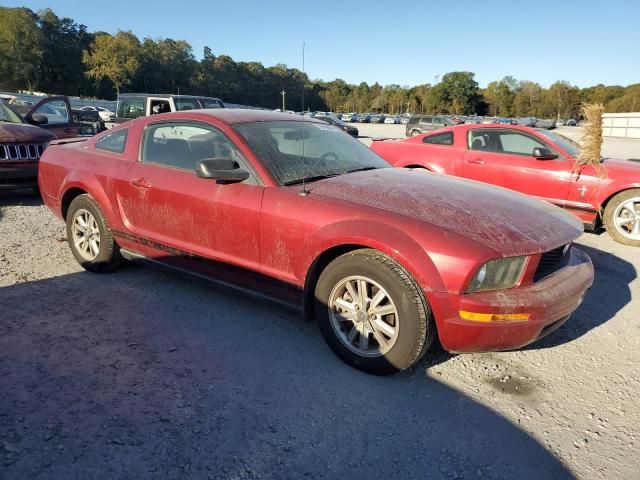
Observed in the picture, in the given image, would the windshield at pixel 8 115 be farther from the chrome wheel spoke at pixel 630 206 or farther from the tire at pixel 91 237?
the chrome wheel spoke at pixel 630 206

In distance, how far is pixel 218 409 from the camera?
2.41 metres

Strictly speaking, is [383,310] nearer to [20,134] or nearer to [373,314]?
[373,314]

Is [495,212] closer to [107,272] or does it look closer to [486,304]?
[486,304]

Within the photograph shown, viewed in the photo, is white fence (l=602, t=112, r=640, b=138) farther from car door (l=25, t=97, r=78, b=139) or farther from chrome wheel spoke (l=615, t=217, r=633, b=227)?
car door (l=25, t=97, r=78, b=139)

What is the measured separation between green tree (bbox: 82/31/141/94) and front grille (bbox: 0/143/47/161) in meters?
66.8

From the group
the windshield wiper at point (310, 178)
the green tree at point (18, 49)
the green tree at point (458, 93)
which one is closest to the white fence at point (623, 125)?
the windshield wiper at point (310, 178)

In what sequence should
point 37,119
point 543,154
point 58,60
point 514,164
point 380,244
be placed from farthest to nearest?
point 58,60
point 37,119
point 514,164
point 543,154
point 380,244

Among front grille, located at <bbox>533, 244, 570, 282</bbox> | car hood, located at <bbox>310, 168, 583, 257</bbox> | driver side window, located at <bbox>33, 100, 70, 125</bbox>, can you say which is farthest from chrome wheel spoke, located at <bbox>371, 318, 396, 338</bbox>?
driver side window, located at <bbox>33, 100, 70, 125</bbox>

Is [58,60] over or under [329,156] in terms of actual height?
over

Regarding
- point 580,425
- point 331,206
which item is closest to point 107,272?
point 331,206

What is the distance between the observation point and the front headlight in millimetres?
2463

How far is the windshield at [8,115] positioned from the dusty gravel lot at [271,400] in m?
5.28

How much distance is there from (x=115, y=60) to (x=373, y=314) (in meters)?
73.5

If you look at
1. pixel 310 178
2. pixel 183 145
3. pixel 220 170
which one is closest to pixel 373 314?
pixel 310 178
